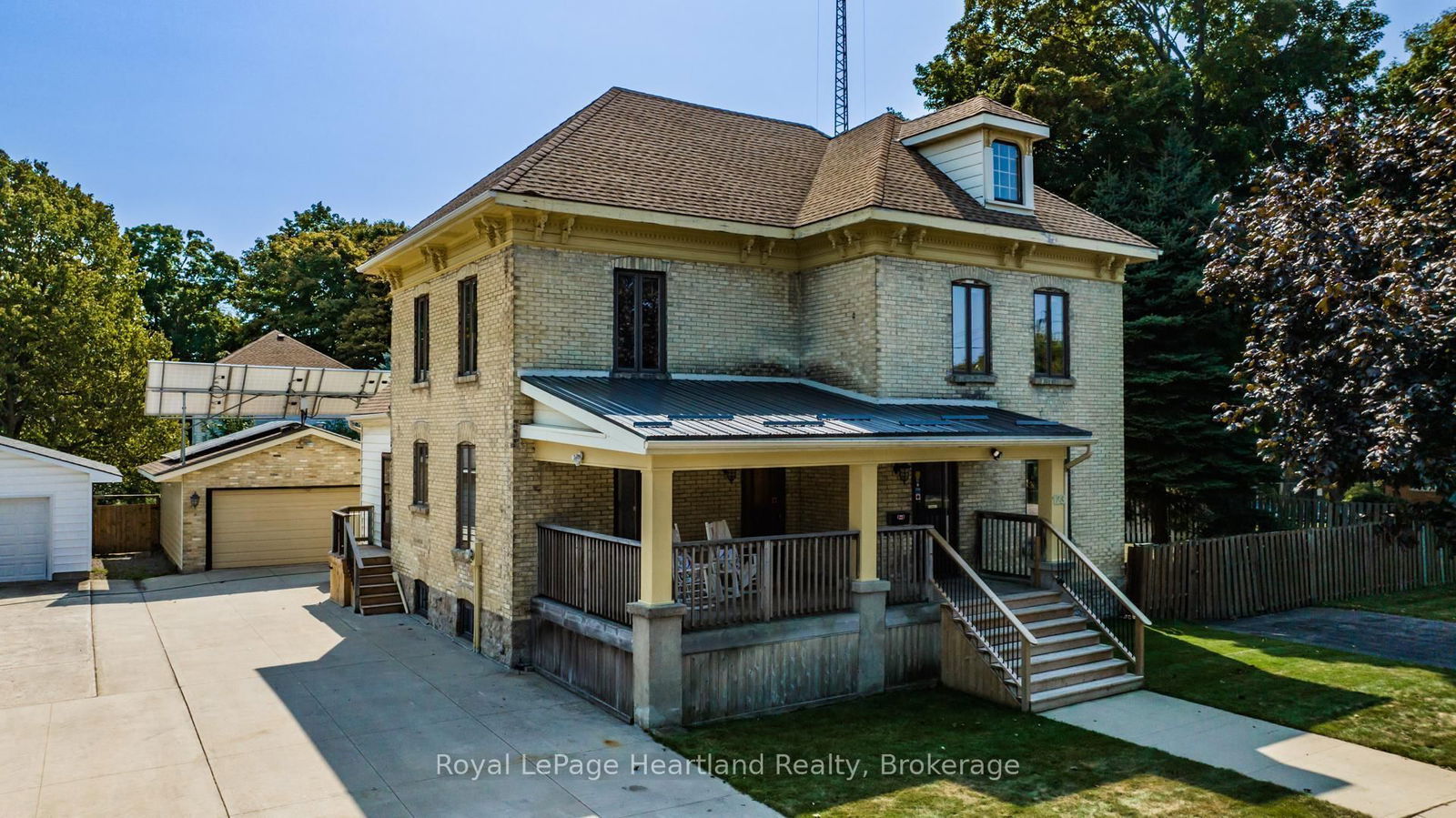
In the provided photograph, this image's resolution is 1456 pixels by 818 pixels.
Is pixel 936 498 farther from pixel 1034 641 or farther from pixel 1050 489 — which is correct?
pixel 1034 641

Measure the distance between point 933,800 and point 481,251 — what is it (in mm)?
9839

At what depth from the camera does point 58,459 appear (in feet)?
66.5

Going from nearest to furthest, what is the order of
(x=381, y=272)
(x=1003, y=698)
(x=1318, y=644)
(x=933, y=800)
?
(x=933, y=800)
(x=1003, y=698)
(x=1318, y=644)
(x=381, y=272)

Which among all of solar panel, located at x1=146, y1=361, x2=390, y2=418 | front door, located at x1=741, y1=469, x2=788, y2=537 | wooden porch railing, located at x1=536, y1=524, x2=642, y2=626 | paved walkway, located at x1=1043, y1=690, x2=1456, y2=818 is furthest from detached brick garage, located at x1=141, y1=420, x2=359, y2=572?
paved walkway, located at x1=1043, y1=690, x2=1456, y2=818

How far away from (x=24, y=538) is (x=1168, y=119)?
3065 cm

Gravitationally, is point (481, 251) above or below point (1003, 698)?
above

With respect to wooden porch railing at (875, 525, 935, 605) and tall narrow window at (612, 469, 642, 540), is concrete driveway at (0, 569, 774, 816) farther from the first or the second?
wooden porch railing at (875, 525, 935, 605)

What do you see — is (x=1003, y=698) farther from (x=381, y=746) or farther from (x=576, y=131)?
(x=576, y=131)

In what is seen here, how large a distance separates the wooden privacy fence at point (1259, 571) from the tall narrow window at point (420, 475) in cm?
1300

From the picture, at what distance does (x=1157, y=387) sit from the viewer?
69.7 ft

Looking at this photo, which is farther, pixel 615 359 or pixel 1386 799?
pixel 615 359

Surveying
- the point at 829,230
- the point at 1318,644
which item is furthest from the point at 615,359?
the point at 1318,644

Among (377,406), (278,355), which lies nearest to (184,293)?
(278,355)

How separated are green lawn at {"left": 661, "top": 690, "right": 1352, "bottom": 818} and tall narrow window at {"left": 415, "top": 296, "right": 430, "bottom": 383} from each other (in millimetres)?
9528
